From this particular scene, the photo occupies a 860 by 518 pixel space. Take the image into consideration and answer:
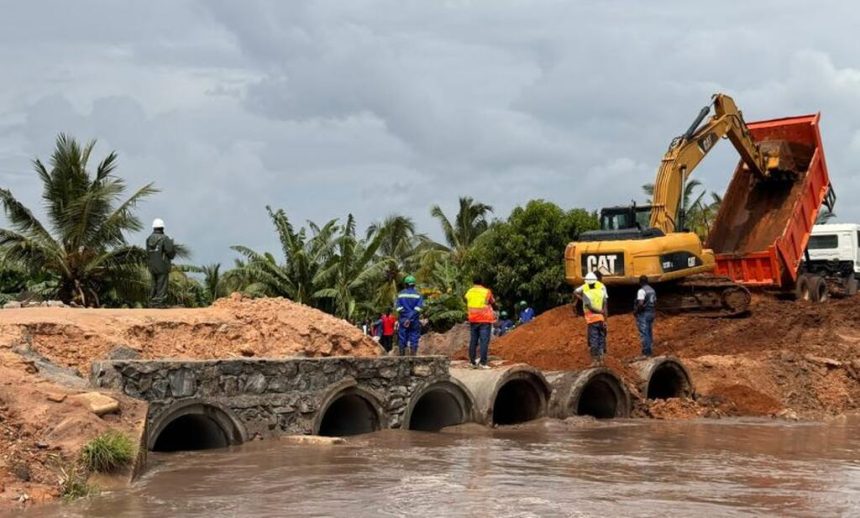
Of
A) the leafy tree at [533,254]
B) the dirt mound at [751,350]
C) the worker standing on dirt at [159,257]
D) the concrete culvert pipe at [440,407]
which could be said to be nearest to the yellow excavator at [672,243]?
the dirt mound at [751,350]

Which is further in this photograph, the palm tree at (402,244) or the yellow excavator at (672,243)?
the palm tree at (402,244)

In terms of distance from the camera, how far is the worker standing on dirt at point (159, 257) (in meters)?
14.5

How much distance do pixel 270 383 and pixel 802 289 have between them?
45.7 feet

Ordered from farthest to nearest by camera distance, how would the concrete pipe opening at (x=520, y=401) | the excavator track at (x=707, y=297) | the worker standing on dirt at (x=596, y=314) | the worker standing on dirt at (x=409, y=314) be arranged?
the excavator track at (x=707, y=297), the worker standing on dirt at (x=596, y=314), the worker standing on dirt at (x=409, y=314), the concrete pipe opening at (x=520, y=401)

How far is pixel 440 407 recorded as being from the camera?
50.1ft

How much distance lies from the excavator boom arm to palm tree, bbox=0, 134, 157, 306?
10.4 meters

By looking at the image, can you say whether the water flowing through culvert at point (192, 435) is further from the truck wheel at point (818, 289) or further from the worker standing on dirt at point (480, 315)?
the truck wheel at point (818, 289)

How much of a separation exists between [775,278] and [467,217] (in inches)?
864

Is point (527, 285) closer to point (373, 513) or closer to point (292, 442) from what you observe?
point (292, 442)

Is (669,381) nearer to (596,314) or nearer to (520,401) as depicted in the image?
(596,314)

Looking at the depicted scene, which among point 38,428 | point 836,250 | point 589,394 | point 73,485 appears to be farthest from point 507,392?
point 836,250

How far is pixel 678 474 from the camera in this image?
10.7 meters

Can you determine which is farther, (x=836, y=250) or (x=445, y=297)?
(x=445, y=297)

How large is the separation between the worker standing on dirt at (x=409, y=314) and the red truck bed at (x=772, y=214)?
810cm
